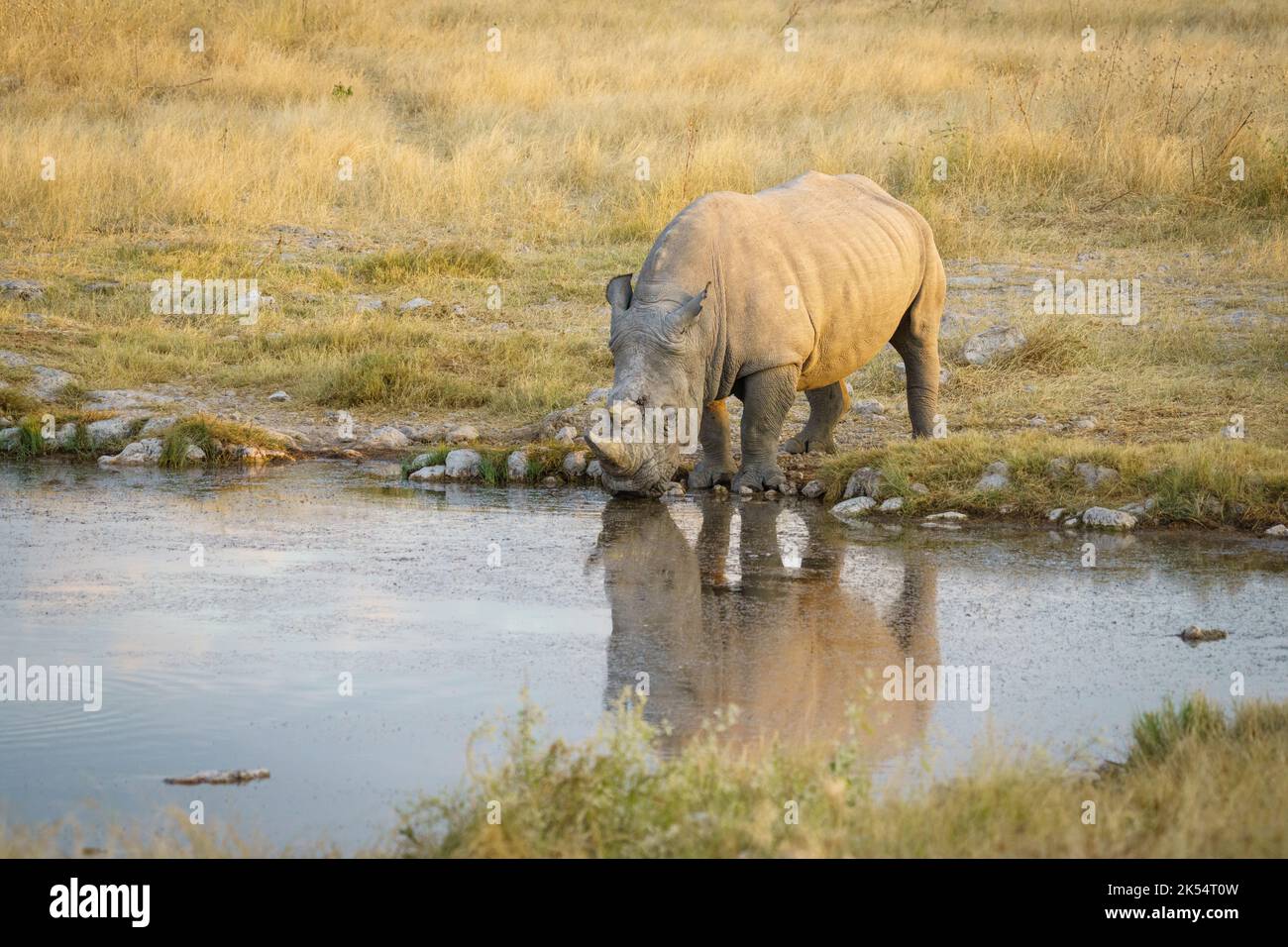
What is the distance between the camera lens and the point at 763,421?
10516 millimetres

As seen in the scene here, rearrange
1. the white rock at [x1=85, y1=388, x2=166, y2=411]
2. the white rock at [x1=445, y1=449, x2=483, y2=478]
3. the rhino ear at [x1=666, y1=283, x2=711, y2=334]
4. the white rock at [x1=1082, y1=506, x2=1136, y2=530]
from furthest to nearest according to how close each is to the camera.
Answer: the white rock at [x1=85, y1=388, x2=166, y2=411], the white rock at [x1=445, y1=449, x2=483, y2=478], the rhino ear at [x1=666, y1=283, x2=711, y2=334], the white rock at [x1=1082, y1=506, x2=1136, y2=530]

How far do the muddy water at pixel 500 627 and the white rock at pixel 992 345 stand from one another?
3.92 m

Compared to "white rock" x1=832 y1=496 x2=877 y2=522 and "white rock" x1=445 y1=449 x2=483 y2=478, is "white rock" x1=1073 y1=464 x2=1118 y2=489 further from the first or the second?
"white rock" x1=445 y1=449 x2=483 y2=478

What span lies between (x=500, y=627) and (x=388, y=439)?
15.6 feet

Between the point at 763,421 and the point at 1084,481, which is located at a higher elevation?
the point at 763,421

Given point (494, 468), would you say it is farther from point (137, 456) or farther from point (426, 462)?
point (137, 456)

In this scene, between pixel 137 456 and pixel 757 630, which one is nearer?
pixel 757 630

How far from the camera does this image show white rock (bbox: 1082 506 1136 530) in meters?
9.59

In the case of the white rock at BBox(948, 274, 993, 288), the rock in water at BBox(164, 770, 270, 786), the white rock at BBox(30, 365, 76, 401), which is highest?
the white rock at BBox(948, 274, 993, 288)

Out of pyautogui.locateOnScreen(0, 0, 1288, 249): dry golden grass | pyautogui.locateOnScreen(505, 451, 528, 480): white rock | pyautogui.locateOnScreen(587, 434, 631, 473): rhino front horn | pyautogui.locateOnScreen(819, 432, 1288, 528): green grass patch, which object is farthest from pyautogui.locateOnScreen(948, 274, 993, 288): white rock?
pyautogui.locateOnScreen(587, 434, 631, 473): rhino front horn

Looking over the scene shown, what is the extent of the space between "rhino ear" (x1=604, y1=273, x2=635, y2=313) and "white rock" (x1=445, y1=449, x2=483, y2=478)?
161 centimetres

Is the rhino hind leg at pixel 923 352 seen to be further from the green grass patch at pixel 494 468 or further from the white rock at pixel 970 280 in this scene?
the white rock at pixel 970 280

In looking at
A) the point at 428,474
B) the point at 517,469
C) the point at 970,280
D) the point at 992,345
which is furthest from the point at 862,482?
the point at 970,280
